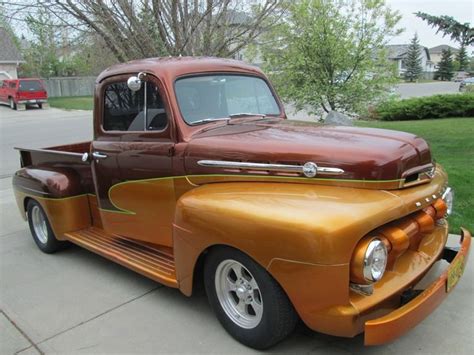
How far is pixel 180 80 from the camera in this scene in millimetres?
3883

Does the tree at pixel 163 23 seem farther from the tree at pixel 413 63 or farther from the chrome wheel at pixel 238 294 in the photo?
the tree at pixel 413 63

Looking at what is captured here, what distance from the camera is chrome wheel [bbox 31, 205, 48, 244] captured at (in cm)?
525

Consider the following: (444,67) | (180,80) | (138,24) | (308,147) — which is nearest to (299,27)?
(138,24)

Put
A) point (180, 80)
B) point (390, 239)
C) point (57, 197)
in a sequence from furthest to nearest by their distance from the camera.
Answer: point (57, 197)
point (180, 80)
point (390, 239)

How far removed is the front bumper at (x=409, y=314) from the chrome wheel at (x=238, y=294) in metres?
0.74

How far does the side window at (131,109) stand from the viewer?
3.88 meters

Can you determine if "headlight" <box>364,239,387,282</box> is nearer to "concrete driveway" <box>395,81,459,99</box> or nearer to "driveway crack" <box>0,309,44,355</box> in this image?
"driveway crack" <box>0,309,44,355</box>

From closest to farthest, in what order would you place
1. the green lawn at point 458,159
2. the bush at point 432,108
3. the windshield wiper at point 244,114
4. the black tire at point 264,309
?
the black tire at point 264,309
the windshield wiper at point 244,114
the green lawn at point 458,159
the bush at point 432,108

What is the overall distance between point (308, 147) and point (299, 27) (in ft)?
22.3

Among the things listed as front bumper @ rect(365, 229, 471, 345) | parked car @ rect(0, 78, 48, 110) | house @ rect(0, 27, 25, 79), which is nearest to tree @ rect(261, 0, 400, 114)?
front bumper @ rect(365, 229, 471, 345)

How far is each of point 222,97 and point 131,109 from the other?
82cm

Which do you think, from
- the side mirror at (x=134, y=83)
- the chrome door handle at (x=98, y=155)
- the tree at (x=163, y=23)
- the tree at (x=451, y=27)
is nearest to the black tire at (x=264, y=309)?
the side mirror at (x=134, y=83)

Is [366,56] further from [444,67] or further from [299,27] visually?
[444,67]

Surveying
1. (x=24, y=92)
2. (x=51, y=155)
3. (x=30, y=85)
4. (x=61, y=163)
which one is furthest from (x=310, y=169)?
(x=30, y=85)
